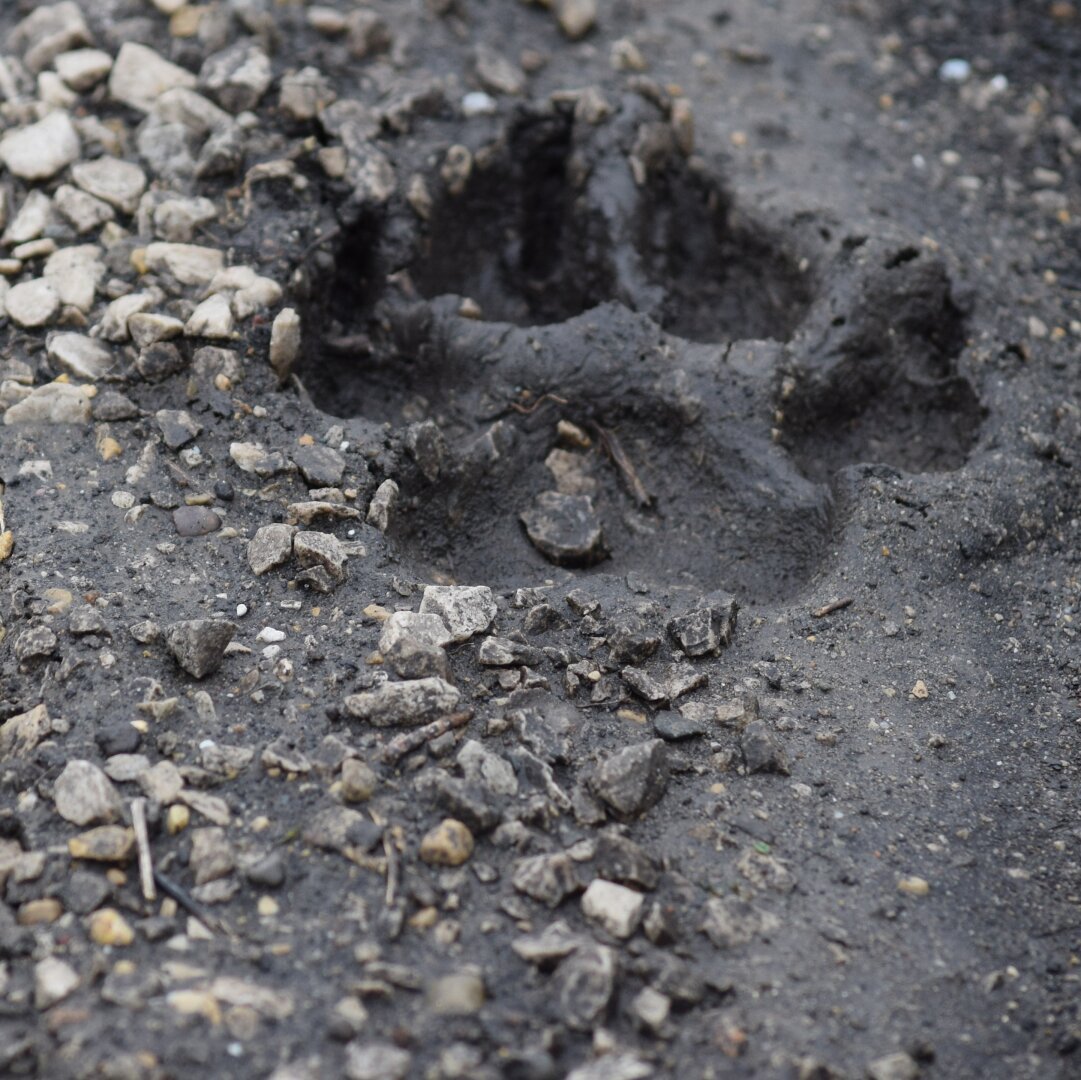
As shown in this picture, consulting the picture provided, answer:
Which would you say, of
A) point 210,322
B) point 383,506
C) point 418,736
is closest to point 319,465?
point 383,506

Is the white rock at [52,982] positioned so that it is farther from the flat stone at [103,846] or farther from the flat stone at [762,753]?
the flat stone at [762,753]

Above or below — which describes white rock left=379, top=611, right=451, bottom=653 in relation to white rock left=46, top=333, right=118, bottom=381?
below

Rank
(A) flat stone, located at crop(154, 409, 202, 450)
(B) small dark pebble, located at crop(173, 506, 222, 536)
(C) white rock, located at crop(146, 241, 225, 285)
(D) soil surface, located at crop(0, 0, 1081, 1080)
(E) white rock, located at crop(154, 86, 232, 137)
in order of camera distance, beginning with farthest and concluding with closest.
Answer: (E) white rock, located at crop(154, 86, 232, 137) < (C) white rock, located at crop(146, 241, 225, 285) < (A) flat stone, located at crop(154, 409, 202, 450) < (B) small dark pebble, located at crop(173, 506, 222, 536) < (D) soil surface, located at crop(0, 0, 1081, 1080)

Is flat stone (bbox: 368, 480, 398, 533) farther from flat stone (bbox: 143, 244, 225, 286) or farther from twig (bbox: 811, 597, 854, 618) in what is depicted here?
twig (bbox: 811, 597, 854, 618)

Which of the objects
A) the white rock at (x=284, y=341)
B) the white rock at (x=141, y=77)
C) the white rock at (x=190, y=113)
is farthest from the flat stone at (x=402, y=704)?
the white rock at (x=141, y=77)

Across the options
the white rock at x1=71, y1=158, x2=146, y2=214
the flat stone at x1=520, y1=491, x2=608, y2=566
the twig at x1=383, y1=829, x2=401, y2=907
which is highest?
the white rock at x1=71, y1=158, x2=146, y2=214

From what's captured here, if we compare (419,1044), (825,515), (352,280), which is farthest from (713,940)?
(352,280)

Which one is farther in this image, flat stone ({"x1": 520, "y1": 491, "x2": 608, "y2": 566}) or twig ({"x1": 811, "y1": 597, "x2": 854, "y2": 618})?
flat stone ({"x1": 520, "y1": 491, "x2": 608, "y2": 566})

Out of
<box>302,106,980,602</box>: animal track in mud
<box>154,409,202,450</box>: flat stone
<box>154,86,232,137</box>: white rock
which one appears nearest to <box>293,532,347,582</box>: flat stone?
<box>302,106,980,602</box>: animal track in mud
